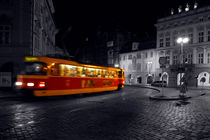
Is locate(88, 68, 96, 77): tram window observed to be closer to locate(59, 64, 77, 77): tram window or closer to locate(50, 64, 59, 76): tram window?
locate(59, 64, 77, 77): tram window

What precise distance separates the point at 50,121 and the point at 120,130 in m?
2.80

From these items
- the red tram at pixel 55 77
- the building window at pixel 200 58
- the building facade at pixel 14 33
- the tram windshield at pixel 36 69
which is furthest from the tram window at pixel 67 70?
the building window at pixel 200 58

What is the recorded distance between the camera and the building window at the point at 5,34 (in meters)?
21.1

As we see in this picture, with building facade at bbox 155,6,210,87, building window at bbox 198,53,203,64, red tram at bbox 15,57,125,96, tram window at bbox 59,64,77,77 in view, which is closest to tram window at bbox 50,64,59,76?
red tram at bbox 15,57,125,96

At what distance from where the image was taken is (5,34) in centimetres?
2134

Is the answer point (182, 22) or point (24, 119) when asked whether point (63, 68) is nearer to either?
point (24, 119)

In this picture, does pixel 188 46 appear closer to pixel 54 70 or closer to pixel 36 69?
pixel 54 70

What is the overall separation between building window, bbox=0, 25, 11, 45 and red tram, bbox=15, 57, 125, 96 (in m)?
10.4

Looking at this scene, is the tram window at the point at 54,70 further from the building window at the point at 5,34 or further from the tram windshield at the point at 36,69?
the building window at the point at 5,34

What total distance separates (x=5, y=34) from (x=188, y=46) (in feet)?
110

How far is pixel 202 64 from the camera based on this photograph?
35.8 m

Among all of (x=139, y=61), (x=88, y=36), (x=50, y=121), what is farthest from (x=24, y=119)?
(x=88, y=36)

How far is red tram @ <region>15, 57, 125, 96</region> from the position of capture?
41.3 ft

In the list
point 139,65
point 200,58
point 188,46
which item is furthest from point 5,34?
point 139,65
